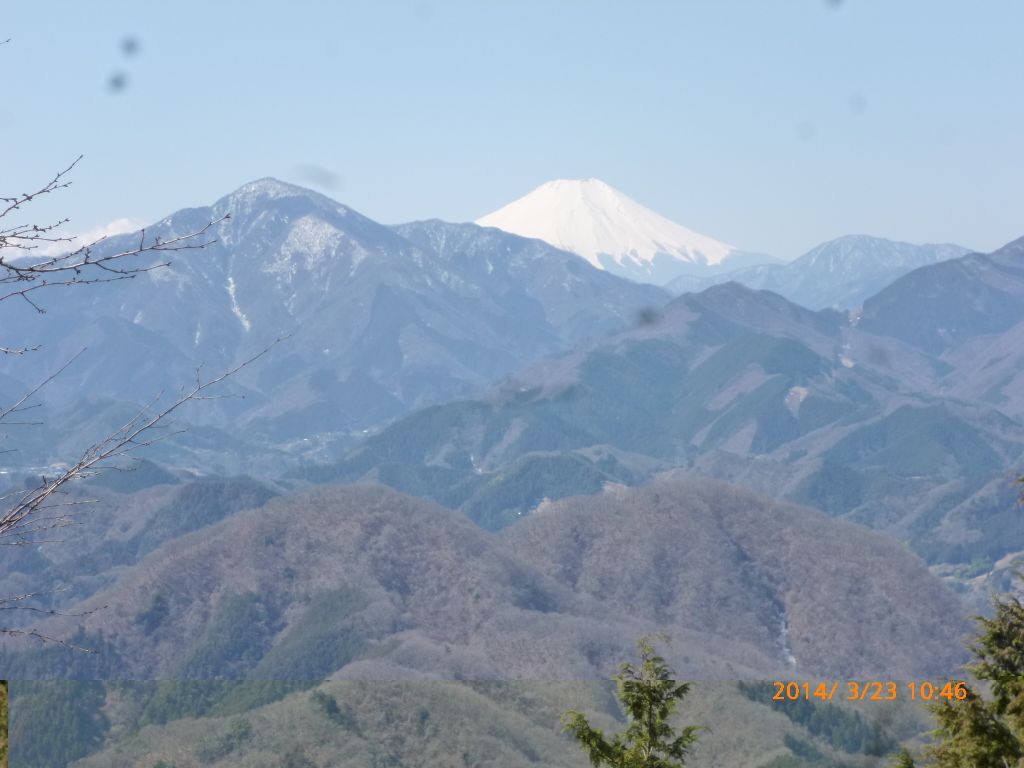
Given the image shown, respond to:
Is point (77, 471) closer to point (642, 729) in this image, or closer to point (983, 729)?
point (983, 729)

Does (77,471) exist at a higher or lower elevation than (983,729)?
higher

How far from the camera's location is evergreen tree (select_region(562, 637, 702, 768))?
13914 mm

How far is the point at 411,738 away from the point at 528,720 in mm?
5105

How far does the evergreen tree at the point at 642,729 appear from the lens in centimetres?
1391

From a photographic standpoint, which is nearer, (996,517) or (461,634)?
(461,634)

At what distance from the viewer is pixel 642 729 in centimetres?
1470

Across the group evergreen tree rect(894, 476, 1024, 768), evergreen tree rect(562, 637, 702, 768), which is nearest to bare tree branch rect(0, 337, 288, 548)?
evergreen tree rect(562, 637, 702, 768)

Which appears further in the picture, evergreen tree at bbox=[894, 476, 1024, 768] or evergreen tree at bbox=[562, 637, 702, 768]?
evergreen tree at bbox=[562, 637, 702, 768]

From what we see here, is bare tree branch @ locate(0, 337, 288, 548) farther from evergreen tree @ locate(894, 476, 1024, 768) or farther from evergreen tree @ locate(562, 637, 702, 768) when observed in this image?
evergreen tree @ locate(894, 476, 1024, 768)

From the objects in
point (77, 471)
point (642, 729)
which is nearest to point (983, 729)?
point (642, 729)

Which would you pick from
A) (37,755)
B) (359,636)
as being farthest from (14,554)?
(37,755)

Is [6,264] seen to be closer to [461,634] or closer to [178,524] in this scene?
[461,634]

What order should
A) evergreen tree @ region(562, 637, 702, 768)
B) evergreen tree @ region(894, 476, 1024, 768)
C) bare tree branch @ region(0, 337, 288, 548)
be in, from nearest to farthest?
1. bare tree branch @ region(0, 337, 288, 548)
2. evergreen tree @ region(894, 476, 1024, 768)
3. evergreen tree @ region(562, 637, 702, 768)

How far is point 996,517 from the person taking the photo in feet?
623
